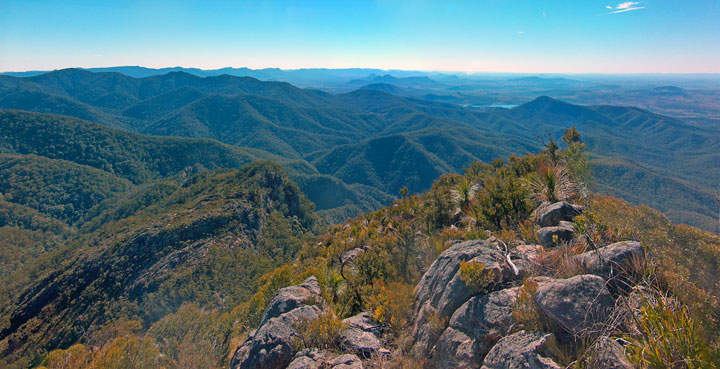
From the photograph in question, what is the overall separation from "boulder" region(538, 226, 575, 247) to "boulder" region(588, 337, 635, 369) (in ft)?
9.71

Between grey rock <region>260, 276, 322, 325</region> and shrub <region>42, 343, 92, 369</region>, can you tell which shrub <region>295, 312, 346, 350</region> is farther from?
shrub <region>42, 343, 92, 369</region>

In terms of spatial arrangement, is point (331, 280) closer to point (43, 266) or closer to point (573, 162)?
point (573, 162)

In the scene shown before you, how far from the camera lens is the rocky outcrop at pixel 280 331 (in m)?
6.35

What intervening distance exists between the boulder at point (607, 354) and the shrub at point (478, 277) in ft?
5.98

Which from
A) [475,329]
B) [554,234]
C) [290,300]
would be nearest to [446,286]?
[475,329]

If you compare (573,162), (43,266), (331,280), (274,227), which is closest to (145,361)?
(331,280)

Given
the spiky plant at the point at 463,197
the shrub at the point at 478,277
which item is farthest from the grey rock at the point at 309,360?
the spiky plant at the point at 463,197

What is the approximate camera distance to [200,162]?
164 metres

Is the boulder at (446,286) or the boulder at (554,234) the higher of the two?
the boulder at (554,234)

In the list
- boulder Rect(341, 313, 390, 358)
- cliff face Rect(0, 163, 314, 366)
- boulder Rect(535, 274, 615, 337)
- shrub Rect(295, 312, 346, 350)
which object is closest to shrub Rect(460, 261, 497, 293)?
boulder Rect(535, 274, 615, 337)

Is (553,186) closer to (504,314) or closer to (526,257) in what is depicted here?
(526,257)

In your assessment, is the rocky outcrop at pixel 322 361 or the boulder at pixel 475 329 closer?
the boulder at pixel 475 329

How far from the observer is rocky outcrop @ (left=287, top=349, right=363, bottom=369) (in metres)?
5.59

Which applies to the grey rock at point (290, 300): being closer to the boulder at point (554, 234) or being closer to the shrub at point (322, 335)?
the shrub at point (322, 335)
